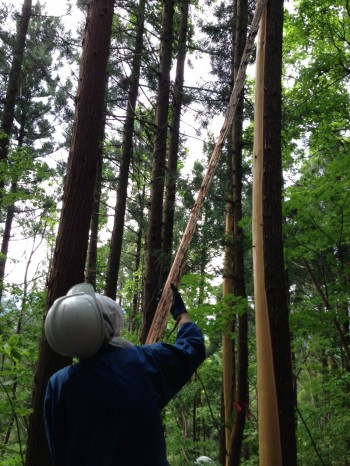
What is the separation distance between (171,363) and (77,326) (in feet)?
1.58

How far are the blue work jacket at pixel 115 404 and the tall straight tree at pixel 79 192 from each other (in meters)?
1.71

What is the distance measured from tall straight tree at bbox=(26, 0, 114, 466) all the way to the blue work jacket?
1.71m

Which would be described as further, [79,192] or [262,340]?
[79,192]

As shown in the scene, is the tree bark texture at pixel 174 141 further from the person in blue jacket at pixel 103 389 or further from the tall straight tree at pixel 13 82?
the person in blue jacket at pixel 103 389

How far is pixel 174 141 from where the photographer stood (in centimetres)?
917

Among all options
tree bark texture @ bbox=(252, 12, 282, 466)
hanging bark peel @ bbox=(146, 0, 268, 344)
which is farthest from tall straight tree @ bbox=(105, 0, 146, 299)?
hanging bark peel @ bbox=(146, 0, 268, 344)

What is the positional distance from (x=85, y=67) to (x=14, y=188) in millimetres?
10538

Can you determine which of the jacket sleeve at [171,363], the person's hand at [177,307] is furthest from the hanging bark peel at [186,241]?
the jacket sleeve at [171,363]

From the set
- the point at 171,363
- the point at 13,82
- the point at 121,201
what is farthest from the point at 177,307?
the point at 13,82

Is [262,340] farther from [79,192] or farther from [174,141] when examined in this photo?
[174,141]

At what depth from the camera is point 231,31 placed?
8.64m

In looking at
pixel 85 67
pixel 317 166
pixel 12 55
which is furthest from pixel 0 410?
pixel 317 166

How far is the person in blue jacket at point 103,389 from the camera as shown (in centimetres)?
168

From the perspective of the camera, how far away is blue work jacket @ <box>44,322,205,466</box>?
5.51ft
